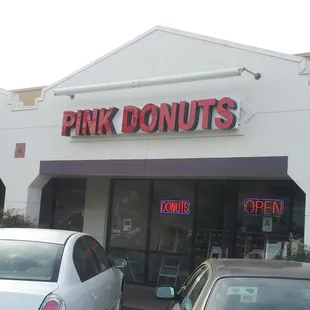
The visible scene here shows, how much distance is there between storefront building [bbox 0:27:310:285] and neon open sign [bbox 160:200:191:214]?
Answer: 3 centimetres

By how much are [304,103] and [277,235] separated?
364 centimetres

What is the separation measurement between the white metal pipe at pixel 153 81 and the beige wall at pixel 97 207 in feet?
10.1

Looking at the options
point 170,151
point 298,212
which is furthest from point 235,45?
point 298,212

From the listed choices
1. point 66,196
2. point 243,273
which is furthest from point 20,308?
point 66,196

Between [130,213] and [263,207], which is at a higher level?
[263,207]

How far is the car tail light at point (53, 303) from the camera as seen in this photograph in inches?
160

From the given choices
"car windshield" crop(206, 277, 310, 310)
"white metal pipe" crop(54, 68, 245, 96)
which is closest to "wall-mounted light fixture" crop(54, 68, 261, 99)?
"white metal pipe" crop(54, 68, 245, 96)

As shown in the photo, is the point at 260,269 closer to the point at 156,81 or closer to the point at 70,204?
the point at 156,81

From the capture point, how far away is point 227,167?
896cm

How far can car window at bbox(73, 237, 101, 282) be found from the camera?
5.09m

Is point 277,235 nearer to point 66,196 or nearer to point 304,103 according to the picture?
point 304,103

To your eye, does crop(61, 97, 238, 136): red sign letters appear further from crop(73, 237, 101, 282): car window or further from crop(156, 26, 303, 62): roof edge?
crop(73, 237, 101, 282): car window

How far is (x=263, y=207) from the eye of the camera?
10953 mm

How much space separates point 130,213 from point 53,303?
8.83m
